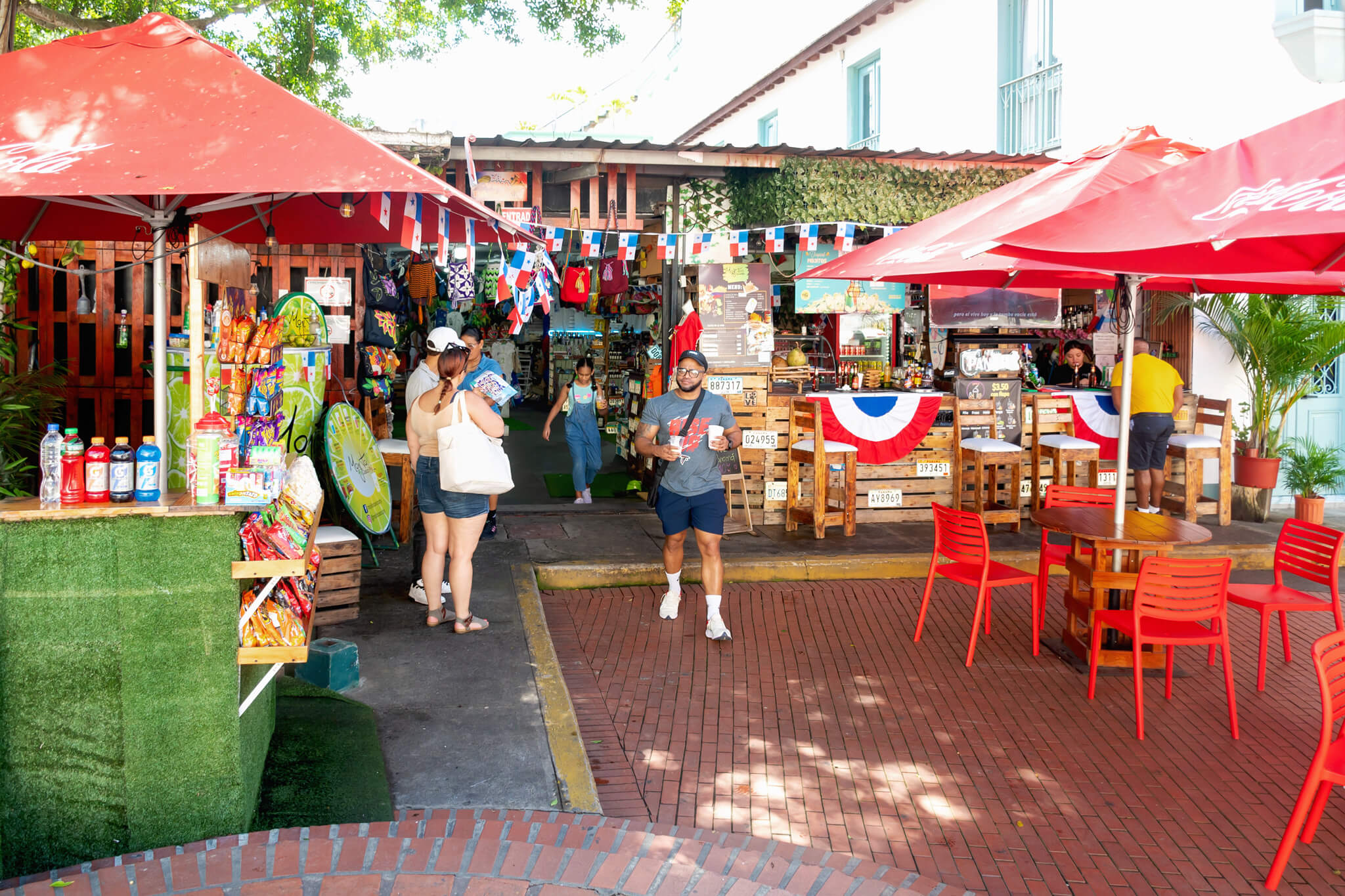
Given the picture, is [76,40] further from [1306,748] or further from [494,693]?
[1306,748]

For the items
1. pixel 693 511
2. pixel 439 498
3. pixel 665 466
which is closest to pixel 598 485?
pixel 665 466

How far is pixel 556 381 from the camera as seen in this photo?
71.0 ft

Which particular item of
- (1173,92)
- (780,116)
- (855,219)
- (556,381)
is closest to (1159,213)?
(855,219)

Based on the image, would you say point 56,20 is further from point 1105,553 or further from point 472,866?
point 1105,553

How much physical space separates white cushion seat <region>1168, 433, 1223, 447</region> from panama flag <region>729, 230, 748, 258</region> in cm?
433

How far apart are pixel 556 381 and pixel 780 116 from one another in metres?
7.13

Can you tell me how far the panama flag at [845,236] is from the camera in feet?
29.8

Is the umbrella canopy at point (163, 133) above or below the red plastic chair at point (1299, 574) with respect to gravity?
above

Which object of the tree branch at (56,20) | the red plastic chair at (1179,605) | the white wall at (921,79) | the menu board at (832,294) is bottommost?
the red plastic chair at (1179,605)

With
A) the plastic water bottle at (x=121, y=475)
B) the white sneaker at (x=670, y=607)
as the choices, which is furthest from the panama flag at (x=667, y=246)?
the plastic water bottle at (x=121, y=475)

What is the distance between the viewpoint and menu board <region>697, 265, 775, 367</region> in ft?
31.5

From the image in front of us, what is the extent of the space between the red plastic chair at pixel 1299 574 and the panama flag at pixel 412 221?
15.3 feet

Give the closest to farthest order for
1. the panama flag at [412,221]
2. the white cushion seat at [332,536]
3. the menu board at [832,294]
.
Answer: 1. the panama flag at [412,221]
2. the white cushion seat at [332,536]
3. the menu board at [832,294]

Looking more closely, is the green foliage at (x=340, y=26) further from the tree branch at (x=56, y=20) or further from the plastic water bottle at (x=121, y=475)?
the plastic water bottle at (x=121, y=475)
